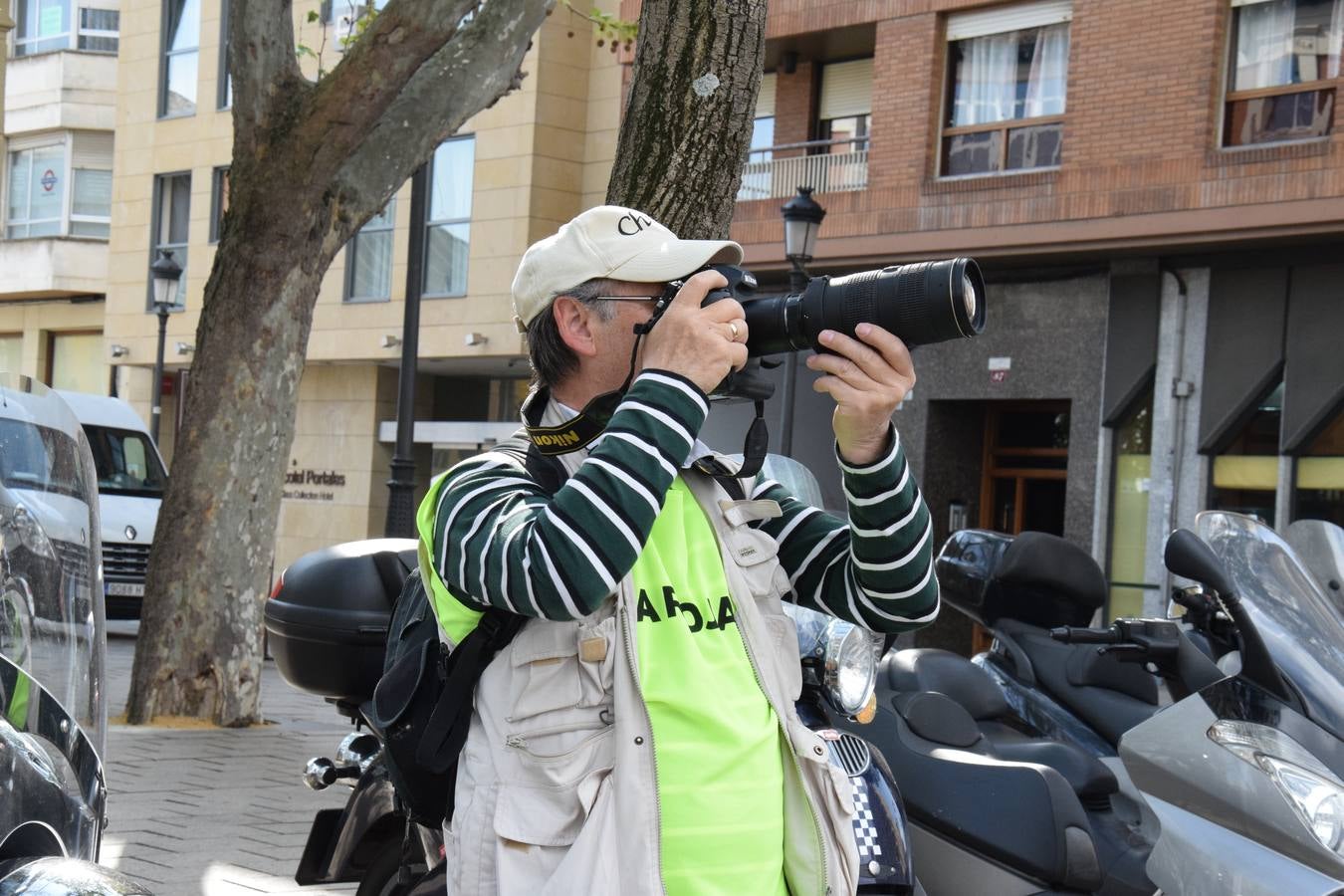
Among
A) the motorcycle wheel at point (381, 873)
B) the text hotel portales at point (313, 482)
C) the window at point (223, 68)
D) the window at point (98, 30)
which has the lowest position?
the text hotel portales at point (313, 482)

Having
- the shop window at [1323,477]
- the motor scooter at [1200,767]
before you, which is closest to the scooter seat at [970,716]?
the motor scooter at [1200,767]

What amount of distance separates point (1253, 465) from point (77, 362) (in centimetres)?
2432

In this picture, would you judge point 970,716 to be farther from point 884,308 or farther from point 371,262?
point 371,262

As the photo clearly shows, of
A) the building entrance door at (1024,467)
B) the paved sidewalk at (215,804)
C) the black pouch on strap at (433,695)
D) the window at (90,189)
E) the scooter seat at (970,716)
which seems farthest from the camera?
the window at (90,189)

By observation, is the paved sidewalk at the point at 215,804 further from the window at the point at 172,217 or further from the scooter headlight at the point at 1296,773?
the window at the point at 172,217

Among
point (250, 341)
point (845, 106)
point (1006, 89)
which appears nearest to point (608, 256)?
point (250, 341)

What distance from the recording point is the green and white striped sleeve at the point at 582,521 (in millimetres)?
2131

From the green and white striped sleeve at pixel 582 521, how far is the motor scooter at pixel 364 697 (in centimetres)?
87

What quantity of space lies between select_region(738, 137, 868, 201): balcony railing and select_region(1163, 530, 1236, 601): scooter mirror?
15951 mm

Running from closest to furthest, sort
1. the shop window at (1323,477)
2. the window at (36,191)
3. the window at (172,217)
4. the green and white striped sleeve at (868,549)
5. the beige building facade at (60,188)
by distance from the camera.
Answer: the green and white striped sleeve at (868,549) < the shop window at (1323,477) < the window at (172,217) < the beige building facade at (60,188) < the window at (36,191)

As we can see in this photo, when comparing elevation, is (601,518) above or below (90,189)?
below

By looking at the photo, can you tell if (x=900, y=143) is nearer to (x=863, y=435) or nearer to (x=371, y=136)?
(x=371, y=136)

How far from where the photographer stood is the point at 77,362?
3309 cm

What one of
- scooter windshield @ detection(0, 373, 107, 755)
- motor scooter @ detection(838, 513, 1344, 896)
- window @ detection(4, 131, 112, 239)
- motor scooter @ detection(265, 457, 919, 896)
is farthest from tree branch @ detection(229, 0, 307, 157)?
window @ detection(4, 131, 112, 239)
